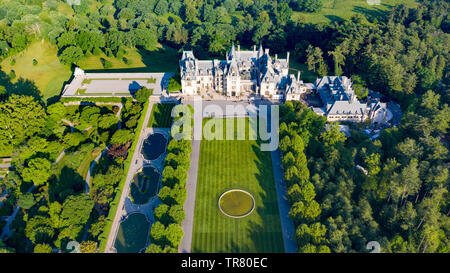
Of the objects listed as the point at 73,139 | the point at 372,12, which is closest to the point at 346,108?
the point at 73,139

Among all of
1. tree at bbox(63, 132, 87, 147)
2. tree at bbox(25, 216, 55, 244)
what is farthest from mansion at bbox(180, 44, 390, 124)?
tree at bbox(25, 216, 55, 244)

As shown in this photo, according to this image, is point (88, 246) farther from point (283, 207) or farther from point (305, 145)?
point (305, 145)

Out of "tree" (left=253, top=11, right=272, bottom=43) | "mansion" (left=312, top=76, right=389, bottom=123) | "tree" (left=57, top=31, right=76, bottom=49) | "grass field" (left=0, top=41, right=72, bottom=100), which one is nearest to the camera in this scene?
"mansion" (left=312, top=76, right=389, bottom=123)

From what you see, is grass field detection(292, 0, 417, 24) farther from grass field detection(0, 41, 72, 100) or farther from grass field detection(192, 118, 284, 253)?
grass field detection(0, 41, 72, 100)

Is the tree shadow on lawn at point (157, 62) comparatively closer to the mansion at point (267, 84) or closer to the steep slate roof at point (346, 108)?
the mansion at point (267, 84)

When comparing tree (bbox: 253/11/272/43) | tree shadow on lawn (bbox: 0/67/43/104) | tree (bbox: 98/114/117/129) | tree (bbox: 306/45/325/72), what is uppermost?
tree (bbox: 253/11/272/43)

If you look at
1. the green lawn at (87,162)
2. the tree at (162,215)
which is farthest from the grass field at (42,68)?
the tree at (162,215)
